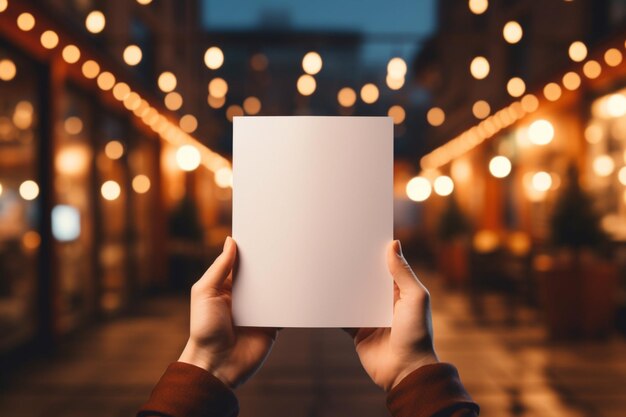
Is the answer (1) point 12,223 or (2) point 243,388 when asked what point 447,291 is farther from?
(1) point 12,223

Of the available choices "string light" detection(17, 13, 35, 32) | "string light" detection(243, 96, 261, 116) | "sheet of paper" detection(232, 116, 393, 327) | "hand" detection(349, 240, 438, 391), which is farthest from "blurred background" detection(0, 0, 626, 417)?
"sheet of paper" detection(232, 116, 393, 327)

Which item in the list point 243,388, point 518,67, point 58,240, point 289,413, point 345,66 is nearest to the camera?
point 289,413

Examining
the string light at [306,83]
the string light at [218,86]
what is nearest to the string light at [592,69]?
the string light at [306,83]

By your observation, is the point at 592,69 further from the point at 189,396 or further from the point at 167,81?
the point at 189,396

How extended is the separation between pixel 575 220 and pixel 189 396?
626 centimetres

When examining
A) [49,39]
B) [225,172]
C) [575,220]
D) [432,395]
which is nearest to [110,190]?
[49,39]

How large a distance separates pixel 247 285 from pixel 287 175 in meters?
0.22

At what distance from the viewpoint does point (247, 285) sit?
106 cm

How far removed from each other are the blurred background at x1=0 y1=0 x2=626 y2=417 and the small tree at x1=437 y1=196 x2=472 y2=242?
0.04 m

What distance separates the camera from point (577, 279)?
6359 millimetres

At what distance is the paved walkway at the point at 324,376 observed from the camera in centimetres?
414

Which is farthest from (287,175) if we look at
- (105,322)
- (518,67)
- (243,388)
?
(518,67)

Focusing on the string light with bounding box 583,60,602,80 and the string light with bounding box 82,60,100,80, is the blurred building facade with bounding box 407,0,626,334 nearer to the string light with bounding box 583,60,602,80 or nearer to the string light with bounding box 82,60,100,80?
the string light with bounding box 583,60,602,80

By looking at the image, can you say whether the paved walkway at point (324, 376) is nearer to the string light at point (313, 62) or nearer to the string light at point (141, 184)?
the string light at point (313, 62)
